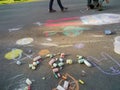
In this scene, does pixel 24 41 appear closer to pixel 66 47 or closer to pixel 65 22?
pixel 66 47

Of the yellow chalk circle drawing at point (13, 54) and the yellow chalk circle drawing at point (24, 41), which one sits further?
the yellow chalk circle drawing at point (24, 41)

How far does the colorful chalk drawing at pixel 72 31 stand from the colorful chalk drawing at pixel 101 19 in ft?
1.63

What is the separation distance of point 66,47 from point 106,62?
113 cm

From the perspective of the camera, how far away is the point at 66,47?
4.94 metres

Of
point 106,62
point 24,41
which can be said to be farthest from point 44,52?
point 106,62

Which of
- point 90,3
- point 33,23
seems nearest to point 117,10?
point 90,3

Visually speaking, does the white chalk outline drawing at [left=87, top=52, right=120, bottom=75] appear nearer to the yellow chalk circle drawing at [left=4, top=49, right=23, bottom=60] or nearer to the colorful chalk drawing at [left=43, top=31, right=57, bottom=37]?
the yellow chalk circle drawing at [left=4, top=49, right=23, bottom=60]

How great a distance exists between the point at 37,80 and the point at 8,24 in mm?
4099

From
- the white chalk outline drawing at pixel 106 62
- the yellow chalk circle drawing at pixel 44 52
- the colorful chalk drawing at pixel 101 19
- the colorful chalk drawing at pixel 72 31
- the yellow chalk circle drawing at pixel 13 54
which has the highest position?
the colorful chalk drawing at pixel 101 19

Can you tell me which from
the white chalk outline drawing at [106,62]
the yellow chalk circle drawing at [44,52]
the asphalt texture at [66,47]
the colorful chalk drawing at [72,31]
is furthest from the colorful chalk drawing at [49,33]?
the white chalk outline drawing at [106,62]

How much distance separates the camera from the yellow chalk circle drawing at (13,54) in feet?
15.8

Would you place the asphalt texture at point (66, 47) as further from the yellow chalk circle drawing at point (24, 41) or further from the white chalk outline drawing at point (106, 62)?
the yellow chalk circle drawing at point (24, 41)

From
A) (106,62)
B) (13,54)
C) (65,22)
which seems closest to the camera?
(106,62)

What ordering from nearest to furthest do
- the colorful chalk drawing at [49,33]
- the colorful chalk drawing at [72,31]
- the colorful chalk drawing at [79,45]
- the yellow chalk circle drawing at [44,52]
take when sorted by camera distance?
the yellow chalk circle drawing at [44,52]
the colorful chalk drawing at [79,45]
the colorful chalk drawing at [72,31]
the colorful chalk drawing at [49,33]
